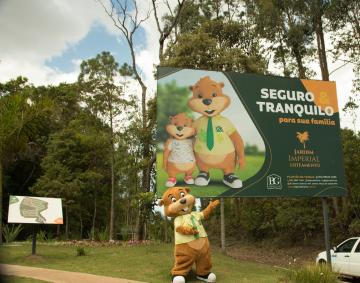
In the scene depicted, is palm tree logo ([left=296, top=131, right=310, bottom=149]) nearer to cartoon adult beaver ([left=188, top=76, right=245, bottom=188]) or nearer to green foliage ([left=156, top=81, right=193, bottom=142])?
cartoon adult beaver ([left=188, top=76, right=245, bottom=188])

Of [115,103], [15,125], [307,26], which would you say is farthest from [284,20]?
[15,125]

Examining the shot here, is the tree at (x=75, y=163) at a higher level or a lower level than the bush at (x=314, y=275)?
higher

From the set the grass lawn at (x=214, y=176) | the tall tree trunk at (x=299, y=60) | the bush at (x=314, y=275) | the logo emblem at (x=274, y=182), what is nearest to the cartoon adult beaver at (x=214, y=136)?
the grass lawn at (x=214, y=176)

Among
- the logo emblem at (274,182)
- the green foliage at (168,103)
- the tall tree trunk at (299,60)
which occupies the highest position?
the tall tree trunk at (299,60)

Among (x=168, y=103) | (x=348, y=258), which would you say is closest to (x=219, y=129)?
(x=168, y=103)

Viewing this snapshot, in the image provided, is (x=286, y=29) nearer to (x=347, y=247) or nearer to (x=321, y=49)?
(x=321, y=49)

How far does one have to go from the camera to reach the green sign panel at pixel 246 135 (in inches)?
498

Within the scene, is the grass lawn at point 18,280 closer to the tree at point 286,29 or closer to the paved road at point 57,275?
the paved road at point 57,275

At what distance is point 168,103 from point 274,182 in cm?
382

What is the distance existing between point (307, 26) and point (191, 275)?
1781cm

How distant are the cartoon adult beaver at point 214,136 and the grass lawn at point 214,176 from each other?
0.42ft

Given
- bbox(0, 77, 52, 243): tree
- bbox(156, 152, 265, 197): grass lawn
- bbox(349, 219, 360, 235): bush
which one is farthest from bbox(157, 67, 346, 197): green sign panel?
bbox(349, 219, 360, 235): bush

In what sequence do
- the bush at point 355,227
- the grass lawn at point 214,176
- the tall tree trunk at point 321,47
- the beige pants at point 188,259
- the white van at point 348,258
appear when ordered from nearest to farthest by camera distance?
the beige pants at point 188,259 → the grass lawn at point 214,176 → the white van at point 348,258 → the bush at point 355,227 → the tall tree trunk at point 321,47

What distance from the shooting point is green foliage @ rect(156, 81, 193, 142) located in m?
12.7
